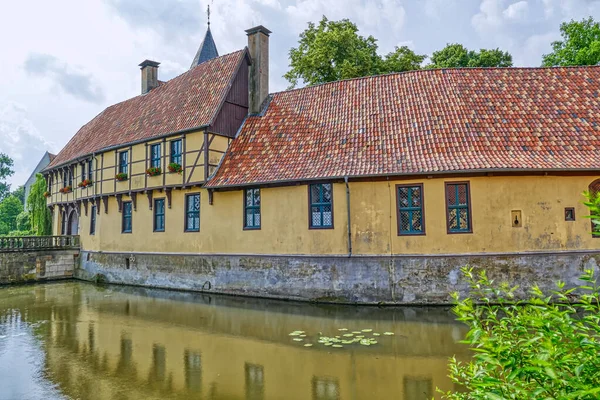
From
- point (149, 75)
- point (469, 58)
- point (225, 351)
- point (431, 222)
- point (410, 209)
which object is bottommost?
point (225, 351)

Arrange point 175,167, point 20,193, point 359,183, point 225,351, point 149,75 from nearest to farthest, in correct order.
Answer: point 225,351
point 359,183
point 175,167
point 149,75
point 20,193

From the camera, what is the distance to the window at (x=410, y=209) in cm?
1281

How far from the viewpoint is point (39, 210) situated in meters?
29.1

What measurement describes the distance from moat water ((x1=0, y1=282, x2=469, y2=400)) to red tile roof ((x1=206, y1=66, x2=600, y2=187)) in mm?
4482

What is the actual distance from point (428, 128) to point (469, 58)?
57.8 ft

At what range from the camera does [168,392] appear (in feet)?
20.3

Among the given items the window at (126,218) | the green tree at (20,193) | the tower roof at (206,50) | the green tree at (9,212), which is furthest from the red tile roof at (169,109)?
the green tree at (20,193)

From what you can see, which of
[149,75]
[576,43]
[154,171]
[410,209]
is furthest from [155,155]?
[576,43]

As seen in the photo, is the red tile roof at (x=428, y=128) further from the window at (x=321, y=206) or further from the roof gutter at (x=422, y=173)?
the window at (x=321, y=206)

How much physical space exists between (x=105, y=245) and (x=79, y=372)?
47.6ft

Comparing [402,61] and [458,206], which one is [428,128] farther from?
[402,61]

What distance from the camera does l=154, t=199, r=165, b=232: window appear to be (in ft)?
58.9

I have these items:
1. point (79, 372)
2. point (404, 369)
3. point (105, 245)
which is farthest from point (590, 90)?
point (105, 245)

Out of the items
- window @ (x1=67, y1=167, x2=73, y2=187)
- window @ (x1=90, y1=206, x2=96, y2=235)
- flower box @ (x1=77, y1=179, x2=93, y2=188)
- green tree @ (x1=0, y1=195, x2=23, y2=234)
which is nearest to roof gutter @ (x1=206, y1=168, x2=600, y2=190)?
flower box @ (x1=77, y1=179, x2=93, y2=188)
